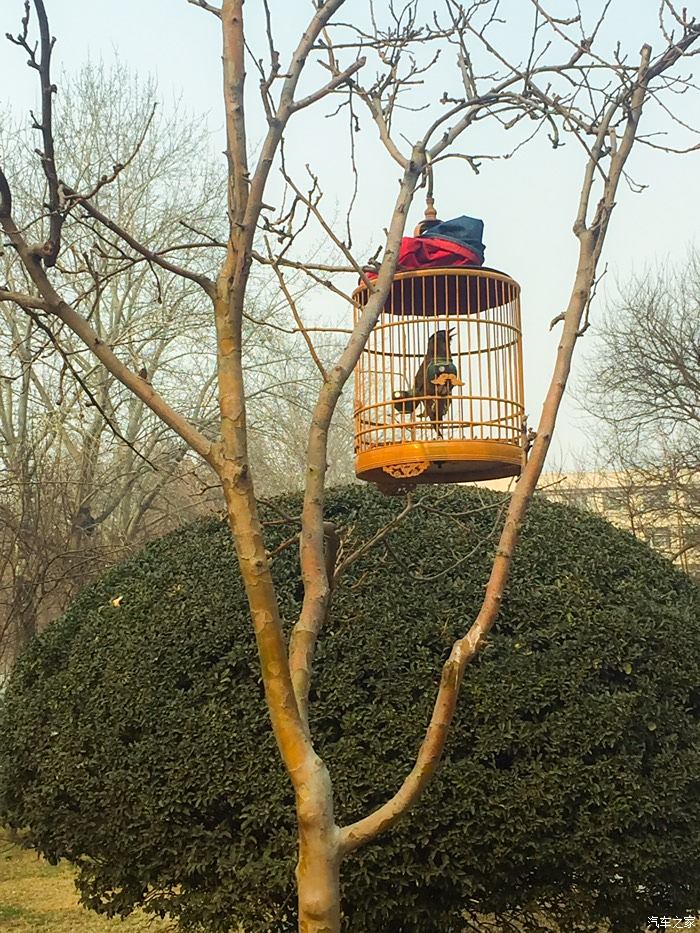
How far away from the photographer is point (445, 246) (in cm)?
341

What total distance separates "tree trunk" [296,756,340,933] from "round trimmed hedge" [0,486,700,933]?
1339 millimetres

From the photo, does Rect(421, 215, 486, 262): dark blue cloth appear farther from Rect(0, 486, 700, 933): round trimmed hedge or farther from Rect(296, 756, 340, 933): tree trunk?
Rect(296, 756, 340, 933): tree trunk

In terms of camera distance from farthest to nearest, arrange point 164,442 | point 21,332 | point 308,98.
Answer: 1. point 164,442
2. point 21,332
3. point 308,98

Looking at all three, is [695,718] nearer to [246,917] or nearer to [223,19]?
[246,917]

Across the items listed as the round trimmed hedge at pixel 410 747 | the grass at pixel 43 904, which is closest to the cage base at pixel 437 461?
the round trimmed hedge at pixel 410 747

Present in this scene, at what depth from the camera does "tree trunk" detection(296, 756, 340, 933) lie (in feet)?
6.77

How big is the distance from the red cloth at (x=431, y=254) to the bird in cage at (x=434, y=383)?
29cm

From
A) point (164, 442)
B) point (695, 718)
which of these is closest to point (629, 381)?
point (164, 442)

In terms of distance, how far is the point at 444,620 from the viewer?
3.87 metres

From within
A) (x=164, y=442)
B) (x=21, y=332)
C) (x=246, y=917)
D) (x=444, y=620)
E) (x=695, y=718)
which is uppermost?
(x=21, y=332)

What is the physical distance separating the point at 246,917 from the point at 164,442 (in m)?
9.68

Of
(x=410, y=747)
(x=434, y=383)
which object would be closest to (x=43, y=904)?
Result: (x=410, y=747)

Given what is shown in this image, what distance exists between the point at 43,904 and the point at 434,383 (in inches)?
180

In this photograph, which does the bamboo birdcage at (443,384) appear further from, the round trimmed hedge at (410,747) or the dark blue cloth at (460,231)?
the round trimmed hedge at (410,747)
